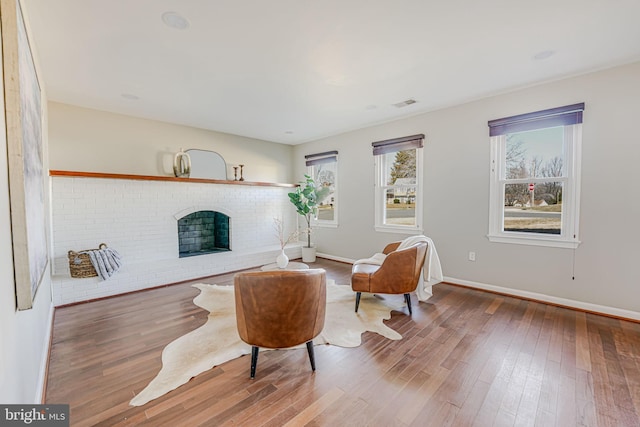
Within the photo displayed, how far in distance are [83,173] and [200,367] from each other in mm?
3183

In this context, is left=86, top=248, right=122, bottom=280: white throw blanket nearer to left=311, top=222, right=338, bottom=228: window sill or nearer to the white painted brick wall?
the white painted brick wall

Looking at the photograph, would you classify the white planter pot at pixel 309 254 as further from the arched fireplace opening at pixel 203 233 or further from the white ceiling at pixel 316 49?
the white ceiling at pixel 316 49

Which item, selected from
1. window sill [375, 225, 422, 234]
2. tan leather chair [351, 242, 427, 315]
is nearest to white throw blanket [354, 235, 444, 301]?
tan leather chair [351, 242, 427, 315]

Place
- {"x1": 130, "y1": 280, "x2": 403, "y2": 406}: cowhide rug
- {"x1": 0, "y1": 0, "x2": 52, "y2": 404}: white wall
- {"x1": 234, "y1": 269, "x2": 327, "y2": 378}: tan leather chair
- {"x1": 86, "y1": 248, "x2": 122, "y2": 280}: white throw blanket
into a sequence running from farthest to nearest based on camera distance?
{"x1": 86, "y1": 248, "x2": 122, "y2": 280}: white throw blanket < {"x1": 130, "y1": 280, "x2": 403, "y2": 406}: cowhide rug < {"x1": 234, "y1": 269, "x2": 327, "y2": 378}: tan leather chair < {"x1": 0, "y1": 0, "x2": 52, "y2": 404}: white wall

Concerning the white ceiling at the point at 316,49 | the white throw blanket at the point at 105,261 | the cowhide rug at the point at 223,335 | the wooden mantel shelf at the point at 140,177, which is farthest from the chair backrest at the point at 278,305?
the wooden mantel shelf at the point at 140,177

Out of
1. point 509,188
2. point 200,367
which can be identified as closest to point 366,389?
point 200,367

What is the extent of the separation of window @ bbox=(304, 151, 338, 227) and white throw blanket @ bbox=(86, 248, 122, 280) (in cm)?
353

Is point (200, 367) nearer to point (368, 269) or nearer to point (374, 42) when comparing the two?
point (368, 269)

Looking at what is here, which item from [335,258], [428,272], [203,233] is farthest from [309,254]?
[428,272]

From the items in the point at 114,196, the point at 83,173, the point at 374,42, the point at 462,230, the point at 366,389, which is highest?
the point at 374,42

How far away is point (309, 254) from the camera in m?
5.56

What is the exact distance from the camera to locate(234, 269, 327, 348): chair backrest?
183 cm

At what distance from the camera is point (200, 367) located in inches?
81.3

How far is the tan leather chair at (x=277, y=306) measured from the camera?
5.99 feet
